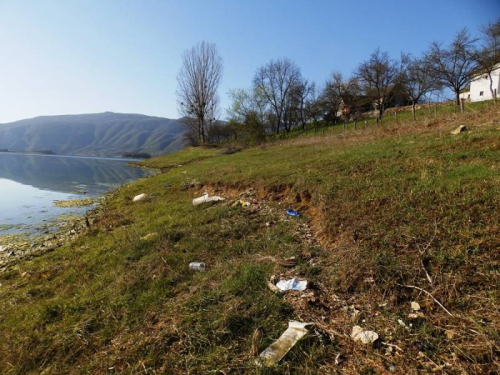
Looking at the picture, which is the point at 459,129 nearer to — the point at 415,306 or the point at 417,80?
the point at 415,306

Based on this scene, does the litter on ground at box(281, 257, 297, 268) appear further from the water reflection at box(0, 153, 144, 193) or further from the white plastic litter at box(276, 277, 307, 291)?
the water reflection at box(0, 153, 144, 193)

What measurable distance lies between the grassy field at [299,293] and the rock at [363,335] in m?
0.05

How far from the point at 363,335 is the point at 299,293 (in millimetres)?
841

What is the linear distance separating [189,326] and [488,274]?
3.06 m

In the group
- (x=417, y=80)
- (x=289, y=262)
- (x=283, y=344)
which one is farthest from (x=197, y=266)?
(x=417, y=80)

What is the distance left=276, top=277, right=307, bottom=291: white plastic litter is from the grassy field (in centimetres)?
12

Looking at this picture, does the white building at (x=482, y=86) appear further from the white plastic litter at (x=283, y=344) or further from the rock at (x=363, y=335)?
the white plastic litter at (x=283, y=344)

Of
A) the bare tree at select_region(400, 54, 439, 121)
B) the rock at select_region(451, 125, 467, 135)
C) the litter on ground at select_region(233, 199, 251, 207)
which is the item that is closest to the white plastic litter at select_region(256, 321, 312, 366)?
the litter on ground at select_region(233, 199, 251, 207)

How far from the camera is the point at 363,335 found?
2242 millimetres

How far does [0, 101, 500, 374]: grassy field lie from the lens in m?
2.15

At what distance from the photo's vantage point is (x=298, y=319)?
2.61 m

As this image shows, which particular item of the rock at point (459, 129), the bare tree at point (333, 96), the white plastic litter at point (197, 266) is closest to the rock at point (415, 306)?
the white plastic litter at point (197, 266)

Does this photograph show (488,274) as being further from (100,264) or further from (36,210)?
(36,210)

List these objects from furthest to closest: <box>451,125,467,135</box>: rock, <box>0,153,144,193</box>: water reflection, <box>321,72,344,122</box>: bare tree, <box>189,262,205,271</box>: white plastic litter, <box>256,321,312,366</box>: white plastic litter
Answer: <box>321,72,344,122</box>: bare tree < <box>0,153,144,193</box>: water reflection < <box>451,125,467,135</box>: rock < <box>189,262,205,271</box>: white plastic litter < <box>256,321,312,366</box>: white plastic litter
